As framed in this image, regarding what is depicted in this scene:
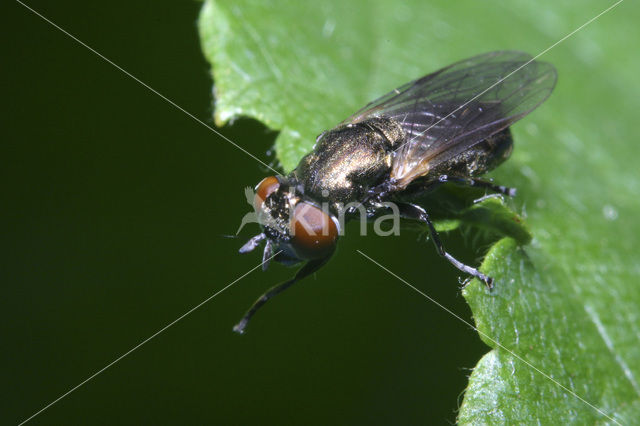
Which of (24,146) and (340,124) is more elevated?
(24,146)

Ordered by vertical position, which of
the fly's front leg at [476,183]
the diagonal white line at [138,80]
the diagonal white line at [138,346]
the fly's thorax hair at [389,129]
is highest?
the diagonal white line at [138,80]

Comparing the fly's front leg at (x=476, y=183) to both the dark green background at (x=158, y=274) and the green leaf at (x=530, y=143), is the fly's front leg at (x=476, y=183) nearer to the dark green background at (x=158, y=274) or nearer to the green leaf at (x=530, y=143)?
the green leaf at (x=530, y=143)

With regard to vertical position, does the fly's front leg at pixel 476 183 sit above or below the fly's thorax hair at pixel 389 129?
below

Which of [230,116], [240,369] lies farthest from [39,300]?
[230,116]

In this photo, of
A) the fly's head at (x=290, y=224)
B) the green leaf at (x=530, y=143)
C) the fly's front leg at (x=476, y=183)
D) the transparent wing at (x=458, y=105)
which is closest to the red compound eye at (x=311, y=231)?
the fly's head at (x=290, y=224)

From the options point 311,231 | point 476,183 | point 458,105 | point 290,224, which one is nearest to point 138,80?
point 290,224

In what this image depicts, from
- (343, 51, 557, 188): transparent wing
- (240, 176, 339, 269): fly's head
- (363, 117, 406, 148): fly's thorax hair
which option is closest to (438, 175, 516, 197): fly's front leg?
(343, 51, 557, 188): transparent wing

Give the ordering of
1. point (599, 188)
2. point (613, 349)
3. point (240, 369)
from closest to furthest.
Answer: point (613, 349)
point (240, 369)
point (599, 188)

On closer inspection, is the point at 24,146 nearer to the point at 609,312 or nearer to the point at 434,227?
the point at 434,227
